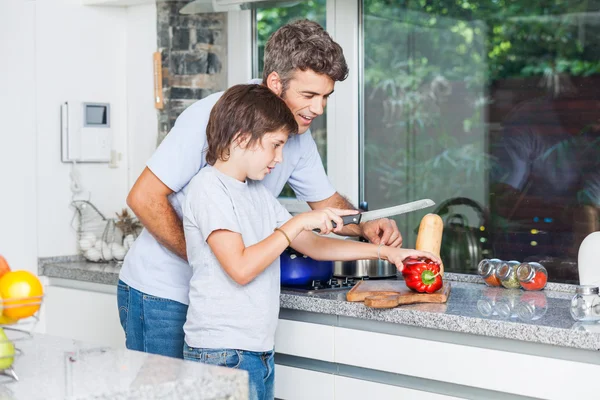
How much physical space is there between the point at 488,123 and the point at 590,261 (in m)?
0.83

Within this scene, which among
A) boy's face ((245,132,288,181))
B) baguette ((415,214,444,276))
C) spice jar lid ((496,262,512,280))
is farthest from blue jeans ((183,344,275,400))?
spice jar lid ((496,262,512,280))

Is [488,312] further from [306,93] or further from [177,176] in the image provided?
[177,176]

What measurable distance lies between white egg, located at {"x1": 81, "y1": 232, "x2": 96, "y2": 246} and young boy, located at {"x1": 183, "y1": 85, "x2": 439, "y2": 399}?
151cm

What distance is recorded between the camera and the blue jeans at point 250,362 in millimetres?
1986

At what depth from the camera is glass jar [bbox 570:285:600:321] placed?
2104 mm

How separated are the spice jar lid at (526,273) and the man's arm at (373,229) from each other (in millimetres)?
403

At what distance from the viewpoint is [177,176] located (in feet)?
7.14

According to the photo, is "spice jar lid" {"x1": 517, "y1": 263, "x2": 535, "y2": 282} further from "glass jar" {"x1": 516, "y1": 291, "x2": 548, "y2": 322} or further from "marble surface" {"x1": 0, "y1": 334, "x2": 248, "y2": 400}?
"marble surface" {"x1": 0, "y1": 334, "x2": 248, "y2": 400}

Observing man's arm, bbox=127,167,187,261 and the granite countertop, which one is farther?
man's arm, bbox=127,167,187,261

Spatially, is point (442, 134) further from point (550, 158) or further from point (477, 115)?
point (550, 158)

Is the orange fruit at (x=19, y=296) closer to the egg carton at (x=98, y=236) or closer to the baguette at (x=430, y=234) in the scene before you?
the baguette at (x=430, y=234)

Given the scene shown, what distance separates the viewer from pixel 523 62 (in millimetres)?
3037

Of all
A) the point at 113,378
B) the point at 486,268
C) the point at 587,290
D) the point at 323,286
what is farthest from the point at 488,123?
the point at 113,378

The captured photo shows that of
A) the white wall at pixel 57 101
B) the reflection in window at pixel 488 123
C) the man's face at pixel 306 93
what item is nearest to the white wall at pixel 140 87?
the white wall at pixel 57 101
